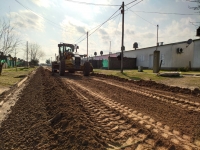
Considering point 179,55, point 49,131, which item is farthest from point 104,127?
point 179,55

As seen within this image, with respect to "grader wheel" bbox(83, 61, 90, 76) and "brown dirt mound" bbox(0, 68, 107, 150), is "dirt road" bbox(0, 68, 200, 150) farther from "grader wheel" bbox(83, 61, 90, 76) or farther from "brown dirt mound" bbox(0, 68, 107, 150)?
"grader wheel" bbox(83, 61, 90, 76)

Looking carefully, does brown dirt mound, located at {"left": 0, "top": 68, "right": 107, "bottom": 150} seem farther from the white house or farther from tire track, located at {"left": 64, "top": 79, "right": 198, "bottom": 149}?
the white house

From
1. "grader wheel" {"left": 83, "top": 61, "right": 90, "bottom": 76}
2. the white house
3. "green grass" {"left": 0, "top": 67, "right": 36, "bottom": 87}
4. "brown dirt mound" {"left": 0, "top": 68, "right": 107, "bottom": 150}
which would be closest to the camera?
"brown dirt mound" {"left": 0, "top": 68, "right": 107, "bottom": 150}

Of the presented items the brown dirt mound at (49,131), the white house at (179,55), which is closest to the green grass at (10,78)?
the brown dirt mound at (49,131)

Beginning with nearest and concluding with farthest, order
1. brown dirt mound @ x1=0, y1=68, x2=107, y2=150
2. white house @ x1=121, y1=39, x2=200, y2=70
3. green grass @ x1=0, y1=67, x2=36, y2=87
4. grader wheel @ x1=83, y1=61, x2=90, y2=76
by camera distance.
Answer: brown dirt mound @ x1=0, y1=68, x2=107, y2=150 < green grass @ x1=0, y1=67, x2=36, y2=87 < grader wheel @ x1=83, y1=61, x2=90, y2=76 < white house @ x1=121, y1=39, x2=200, y2=70

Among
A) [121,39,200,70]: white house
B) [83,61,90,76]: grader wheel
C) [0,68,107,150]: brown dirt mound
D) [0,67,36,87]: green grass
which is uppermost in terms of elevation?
[121,39,200,70]: white house

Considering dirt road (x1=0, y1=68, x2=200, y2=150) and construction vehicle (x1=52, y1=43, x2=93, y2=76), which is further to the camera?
construction vehicle (x1=52, y1=43, x2=93, y2=76)

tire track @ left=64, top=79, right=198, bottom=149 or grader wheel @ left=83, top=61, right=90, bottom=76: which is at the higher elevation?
grader wheel @ left=83, top=61, right=90, bottom=76

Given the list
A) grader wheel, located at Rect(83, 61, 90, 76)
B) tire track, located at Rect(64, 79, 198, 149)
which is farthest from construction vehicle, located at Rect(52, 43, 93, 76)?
tire track, located at Rect(64, 79, 198, 149)

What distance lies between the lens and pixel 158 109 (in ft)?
15.0

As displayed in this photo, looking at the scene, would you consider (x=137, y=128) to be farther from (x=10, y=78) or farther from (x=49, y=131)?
(x=10, y=78)

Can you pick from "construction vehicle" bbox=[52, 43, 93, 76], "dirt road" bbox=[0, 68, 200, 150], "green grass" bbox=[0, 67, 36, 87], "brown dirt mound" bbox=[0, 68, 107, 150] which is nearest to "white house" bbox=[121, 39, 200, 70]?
"construction vehicle" bbox=[52, 43, 93, 76]

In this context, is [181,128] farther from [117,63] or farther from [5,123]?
[117,63]

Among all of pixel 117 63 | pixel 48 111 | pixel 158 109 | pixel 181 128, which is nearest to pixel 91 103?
pixel 48 111
